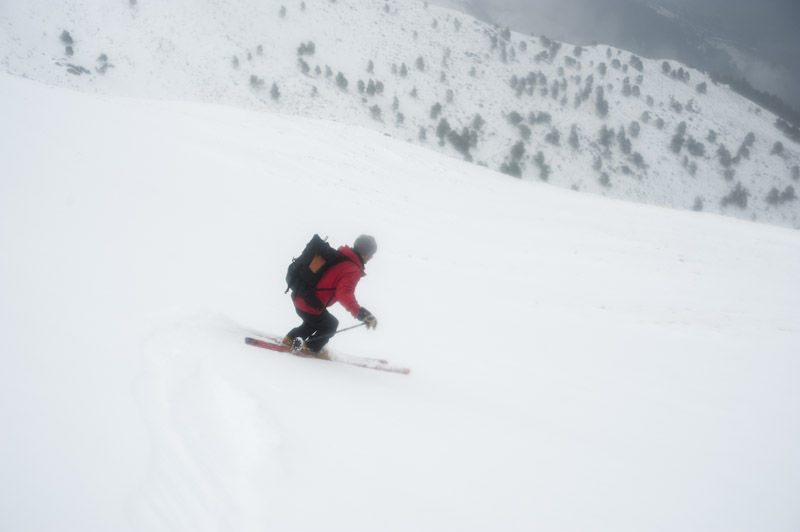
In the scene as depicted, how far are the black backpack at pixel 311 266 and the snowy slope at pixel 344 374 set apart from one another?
811 mm

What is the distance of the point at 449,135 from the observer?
280 ft

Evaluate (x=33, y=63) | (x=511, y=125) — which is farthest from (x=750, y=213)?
(x=33, y=63)

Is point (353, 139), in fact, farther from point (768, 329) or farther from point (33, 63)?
point (33, 63)

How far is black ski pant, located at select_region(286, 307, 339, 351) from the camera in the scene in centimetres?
542

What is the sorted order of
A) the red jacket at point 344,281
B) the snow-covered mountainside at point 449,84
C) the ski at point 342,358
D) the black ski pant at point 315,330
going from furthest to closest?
1. the snow-covered mountainside at point 449,84
2. the black ski pant at point 315,330
3. the ski at point 342,358
4. the red jacket at point 344,281

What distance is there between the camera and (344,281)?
15.9ft

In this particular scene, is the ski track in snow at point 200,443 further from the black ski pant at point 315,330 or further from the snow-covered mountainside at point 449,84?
the snow-covered mountainside at point 449,84

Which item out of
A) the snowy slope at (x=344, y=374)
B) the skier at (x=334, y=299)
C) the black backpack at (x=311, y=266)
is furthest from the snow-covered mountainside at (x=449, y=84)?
the black backpack at (x=311, y=266)

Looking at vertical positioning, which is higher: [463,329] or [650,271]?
[650,271]

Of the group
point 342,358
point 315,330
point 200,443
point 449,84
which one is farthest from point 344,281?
point 449,84

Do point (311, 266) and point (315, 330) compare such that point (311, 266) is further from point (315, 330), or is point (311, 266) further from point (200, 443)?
point (200, 443)

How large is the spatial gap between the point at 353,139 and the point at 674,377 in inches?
865

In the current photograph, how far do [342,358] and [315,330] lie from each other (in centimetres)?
56

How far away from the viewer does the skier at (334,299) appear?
480cm
